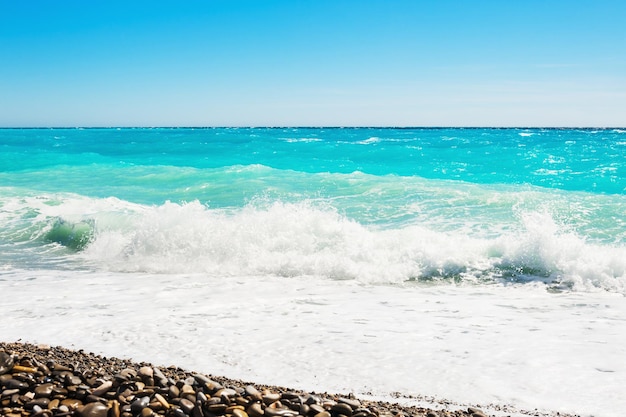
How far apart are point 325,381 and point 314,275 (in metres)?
4.33

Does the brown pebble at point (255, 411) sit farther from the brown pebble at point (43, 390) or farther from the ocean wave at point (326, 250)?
the ocean wave at point (326, 250)

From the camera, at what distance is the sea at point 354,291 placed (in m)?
4.59

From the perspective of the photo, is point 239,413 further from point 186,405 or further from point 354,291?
point 354,291

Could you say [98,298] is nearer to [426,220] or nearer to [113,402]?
[113,402]

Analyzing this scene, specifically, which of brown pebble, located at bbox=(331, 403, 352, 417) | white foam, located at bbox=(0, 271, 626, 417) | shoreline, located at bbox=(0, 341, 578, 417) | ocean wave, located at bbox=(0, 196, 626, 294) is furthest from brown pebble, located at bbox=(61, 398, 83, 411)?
ocean wave, located at bbox=(0, 196, 626, 294)

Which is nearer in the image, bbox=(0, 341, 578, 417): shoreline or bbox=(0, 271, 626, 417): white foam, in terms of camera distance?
bbox=(0, 341, 578, 417): shoreline

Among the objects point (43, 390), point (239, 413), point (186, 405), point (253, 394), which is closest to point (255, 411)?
point (239, 413)

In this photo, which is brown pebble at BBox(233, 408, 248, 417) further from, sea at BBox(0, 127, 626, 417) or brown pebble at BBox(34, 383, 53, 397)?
brown pebble at BBox(34, 383, 53, 397)

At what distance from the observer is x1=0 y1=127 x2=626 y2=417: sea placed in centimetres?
459

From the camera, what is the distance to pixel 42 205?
1520 centimetres

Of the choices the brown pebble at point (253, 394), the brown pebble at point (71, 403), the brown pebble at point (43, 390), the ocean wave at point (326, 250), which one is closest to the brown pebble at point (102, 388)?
the brown pebble at point (71, 403)

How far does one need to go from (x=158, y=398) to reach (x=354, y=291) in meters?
4.55

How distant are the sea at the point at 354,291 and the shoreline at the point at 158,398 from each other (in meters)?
0.31

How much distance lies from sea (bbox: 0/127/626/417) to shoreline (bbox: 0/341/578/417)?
0.31 meters
